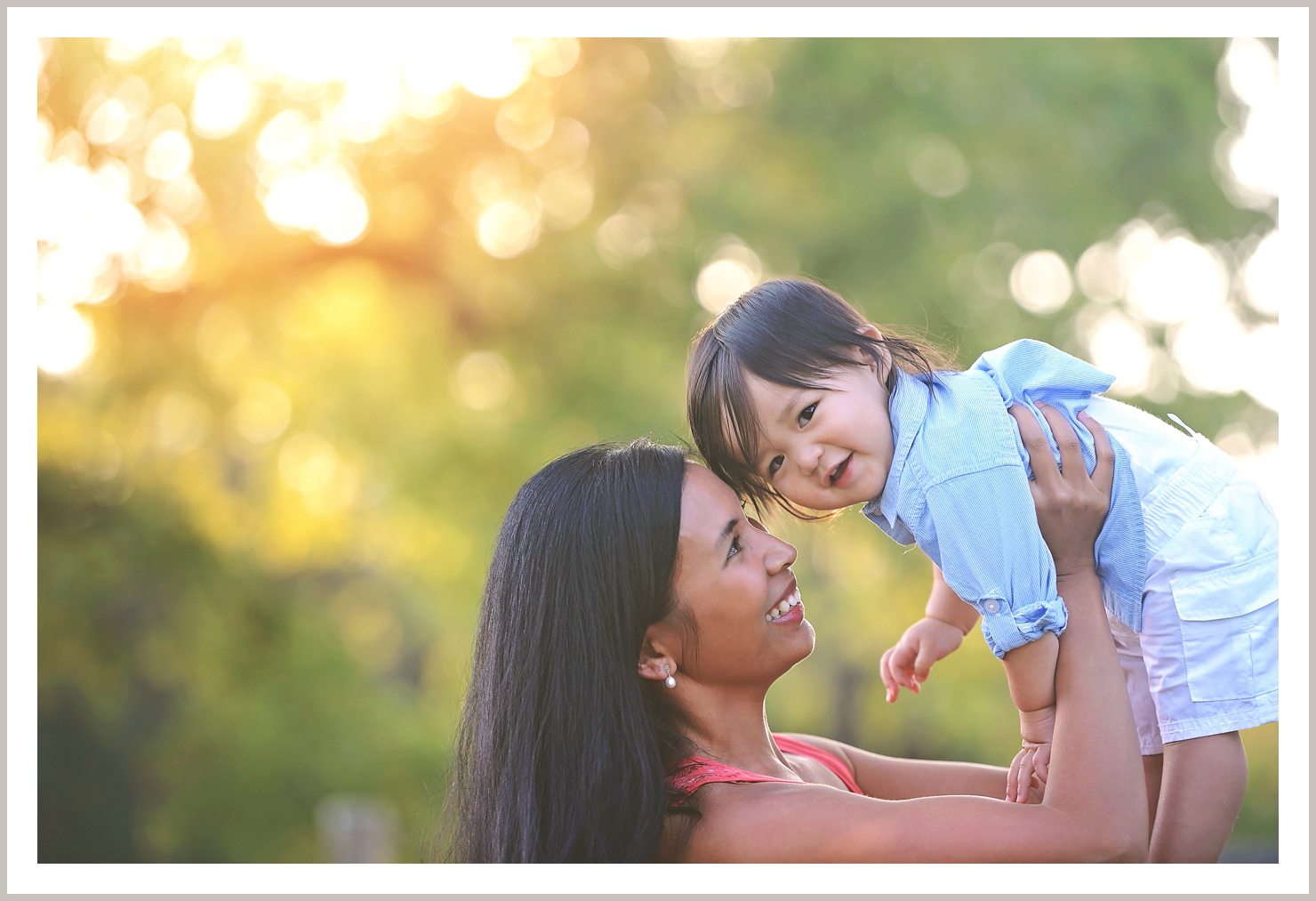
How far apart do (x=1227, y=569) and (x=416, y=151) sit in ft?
24.6

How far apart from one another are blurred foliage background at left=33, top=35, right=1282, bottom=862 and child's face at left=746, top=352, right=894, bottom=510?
523cm

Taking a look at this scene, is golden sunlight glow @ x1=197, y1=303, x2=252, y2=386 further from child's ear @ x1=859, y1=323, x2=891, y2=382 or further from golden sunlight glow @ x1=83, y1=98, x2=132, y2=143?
child's ear @ x1=859, y1=323, x2=891, y2=382

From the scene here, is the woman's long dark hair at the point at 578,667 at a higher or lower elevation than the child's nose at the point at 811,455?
lower

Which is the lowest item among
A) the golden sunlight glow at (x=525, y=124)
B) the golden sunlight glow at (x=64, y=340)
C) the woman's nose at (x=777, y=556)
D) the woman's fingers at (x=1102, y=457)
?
the woman's nose at (x=777, y=556)

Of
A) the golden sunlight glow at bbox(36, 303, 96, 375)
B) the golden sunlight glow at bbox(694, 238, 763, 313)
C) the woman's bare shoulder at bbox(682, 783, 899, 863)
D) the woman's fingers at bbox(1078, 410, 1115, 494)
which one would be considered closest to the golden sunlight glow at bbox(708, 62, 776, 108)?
the golden sunlight glow at bbox(694, 238, 763, 313)

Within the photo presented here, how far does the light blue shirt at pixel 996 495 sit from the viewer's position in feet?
6.11

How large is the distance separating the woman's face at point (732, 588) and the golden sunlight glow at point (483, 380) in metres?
6.53

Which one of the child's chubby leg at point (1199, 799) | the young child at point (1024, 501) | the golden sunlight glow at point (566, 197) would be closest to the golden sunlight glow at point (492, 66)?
the golden sunlight glow at point (566, 197)

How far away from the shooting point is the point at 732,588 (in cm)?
194

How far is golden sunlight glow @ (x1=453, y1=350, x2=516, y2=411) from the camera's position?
846cm

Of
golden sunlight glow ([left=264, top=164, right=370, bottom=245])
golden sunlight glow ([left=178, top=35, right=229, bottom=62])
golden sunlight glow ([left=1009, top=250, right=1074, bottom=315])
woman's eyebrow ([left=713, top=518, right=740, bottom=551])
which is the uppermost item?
golden sunlight glow ([left=178, top=35, right=229, bottom=62])

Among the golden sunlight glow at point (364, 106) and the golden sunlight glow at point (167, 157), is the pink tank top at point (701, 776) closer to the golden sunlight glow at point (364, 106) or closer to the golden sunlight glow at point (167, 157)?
the golden sunlight glow at point (364, 106)

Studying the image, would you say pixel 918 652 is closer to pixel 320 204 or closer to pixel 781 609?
pixel 781 609

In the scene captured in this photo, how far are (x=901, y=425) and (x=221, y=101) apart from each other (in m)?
7.24
